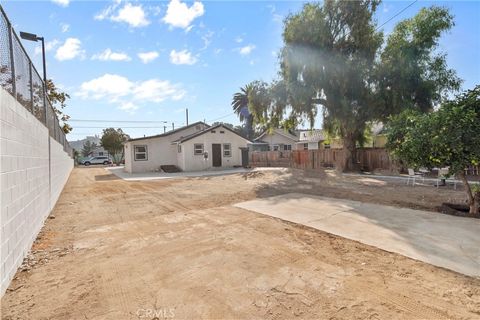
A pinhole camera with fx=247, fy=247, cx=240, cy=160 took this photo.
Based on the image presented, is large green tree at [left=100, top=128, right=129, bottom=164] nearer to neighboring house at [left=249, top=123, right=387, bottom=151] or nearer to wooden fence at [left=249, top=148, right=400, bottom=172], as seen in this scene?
neighboring house at [left=249, top=123, right=387, bottom=151]

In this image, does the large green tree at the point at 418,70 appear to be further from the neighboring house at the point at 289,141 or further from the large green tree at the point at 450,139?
the neighboring house at the point at 289,141

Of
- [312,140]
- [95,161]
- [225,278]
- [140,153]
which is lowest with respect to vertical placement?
[225,278]

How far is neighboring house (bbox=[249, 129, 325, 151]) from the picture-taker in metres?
28.8

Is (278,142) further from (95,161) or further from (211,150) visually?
(95,161)

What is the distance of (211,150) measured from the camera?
20.6 metres

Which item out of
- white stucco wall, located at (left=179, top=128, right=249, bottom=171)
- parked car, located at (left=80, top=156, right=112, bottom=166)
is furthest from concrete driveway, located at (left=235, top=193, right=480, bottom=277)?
parked car, located at (left=80, top=156, right=112, bottom=166)

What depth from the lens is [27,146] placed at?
378 cm

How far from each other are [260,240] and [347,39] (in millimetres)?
14538

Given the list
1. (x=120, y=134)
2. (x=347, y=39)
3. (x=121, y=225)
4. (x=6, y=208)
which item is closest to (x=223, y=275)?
(x=6, y=208)

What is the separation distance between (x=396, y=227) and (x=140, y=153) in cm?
1912

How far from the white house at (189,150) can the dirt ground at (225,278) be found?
15.1 m

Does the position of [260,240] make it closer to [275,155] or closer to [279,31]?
[279,31]

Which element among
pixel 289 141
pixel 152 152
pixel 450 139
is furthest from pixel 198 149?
pixel 450 139

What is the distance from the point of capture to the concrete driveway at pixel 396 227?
3.36 meters
